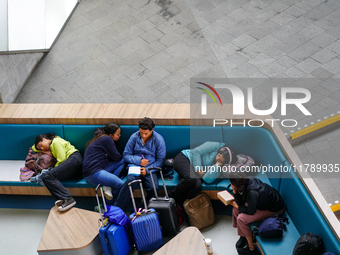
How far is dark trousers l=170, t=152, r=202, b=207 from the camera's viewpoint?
4.47 meters

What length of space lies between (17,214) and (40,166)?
788 millimetres

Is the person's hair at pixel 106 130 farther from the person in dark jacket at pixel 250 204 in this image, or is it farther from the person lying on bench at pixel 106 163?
the person in dark jacket at pixel 250 204

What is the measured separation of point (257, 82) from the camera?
6422mm

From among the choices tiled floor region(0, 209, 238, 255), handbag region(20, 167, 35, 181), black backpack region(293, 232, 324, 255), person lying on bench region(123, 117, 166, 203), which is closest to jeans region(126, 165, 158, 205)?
person lying on bench region(123, 117, 166, 203)

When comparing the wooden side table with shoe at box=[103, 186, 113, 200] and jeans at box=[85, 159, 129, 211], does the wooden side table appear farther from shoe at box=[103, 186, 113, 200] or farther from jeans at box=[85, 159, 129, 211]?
shoe at box=[103, 186, 113, 200]

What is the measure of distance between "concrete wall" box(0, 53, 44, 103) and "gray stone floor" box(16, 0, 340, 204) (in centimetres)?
15

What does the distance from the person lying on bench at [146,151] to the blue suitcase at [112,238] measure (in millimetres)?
629

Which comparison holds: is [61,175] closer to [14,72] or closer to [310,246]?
[310,246]

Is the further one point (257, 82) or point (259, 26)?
point (259, 26)

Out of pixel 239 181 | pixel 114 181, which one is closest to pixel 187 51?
pixel 114 181

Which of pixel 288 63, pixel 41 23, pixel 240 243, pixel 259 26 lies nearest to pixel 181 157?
pixel 240 243

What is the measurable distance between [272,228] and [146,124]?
1.85m

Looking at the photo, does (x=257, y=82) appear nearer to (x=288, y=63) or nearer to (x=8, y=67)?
(x=288, y=63)

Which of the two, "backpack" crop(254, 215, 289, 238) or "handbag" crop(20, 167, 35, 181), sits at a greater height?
"handbag" crop(20, 167, 35, 181)
